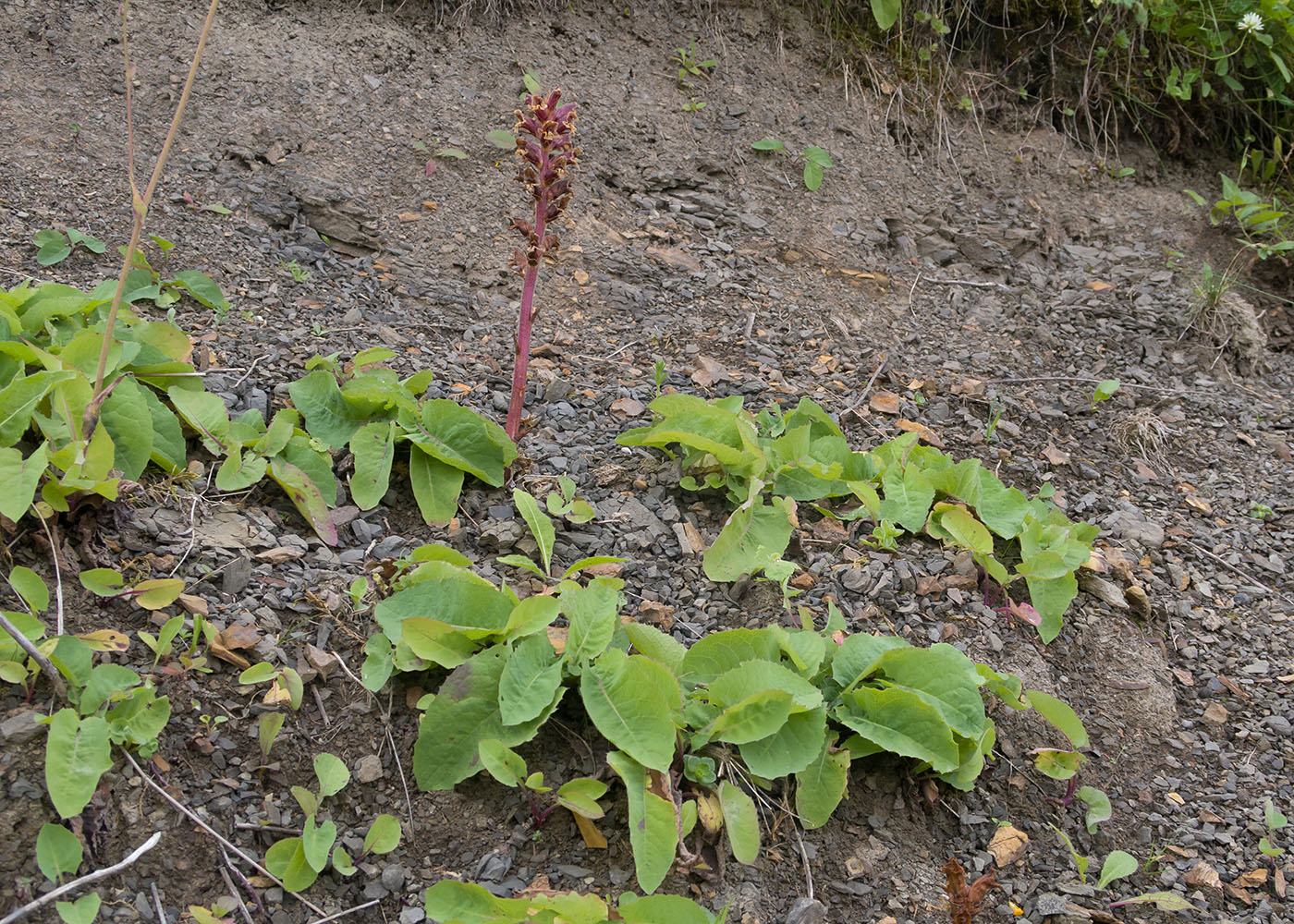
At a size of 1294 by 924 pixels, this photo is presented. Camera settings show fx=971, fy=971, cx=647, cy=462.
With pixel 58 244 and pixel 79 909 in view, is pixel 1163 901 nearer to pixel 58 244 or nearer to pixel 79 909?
pixel 79 909

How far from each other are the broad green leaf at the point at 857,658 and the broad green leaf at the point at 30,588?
151 centimetres

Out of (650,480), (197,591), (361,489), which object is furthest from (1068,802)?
(197,591)

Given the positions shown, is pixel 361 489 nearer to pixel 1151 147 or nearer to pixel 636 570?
pixel 636 570

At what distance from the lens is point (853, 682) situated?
199cm

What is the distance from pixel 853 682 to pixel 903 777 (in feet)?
0.74

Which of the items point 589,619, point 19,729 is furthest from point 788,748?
point 19,729

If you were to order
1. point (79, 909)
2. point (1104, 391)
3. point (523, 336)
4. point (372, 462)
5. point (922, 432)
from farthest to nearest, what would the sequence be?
point (1104, 391) → point (922, 432) → point (523, 336) → point (372, 462) → point (79, 909)

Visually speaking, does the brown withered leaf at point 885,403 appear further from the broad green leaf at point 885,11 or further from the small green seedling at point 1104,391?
the broad green leaf at point 885,11

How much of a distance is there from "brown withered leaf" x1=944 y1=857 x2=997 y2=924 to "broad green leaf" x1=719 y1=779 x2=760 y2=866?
1.23 feet

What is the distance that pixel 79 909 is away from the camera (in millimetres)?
1451

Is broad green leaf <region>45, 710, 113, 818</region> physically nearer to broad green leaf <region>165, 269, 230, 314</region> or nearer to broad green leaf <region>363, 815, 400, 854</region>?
broad green leaf <region>363, 815, 400, 854</region>

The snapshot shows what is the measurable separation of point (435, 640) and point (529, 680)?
20 cm

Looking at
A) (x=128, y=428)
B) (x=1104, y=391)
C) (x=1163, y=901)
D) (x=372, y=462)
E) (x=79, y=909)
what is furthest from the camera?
(x=1104, y=391)

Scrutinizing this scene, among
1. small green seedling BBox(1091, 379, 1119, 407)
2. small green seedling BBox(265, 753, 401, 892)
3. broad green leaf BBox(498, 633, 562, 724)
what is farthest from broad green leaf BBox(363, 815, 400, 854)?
small green seedling BBox(1091, 379, 1119, 407)
